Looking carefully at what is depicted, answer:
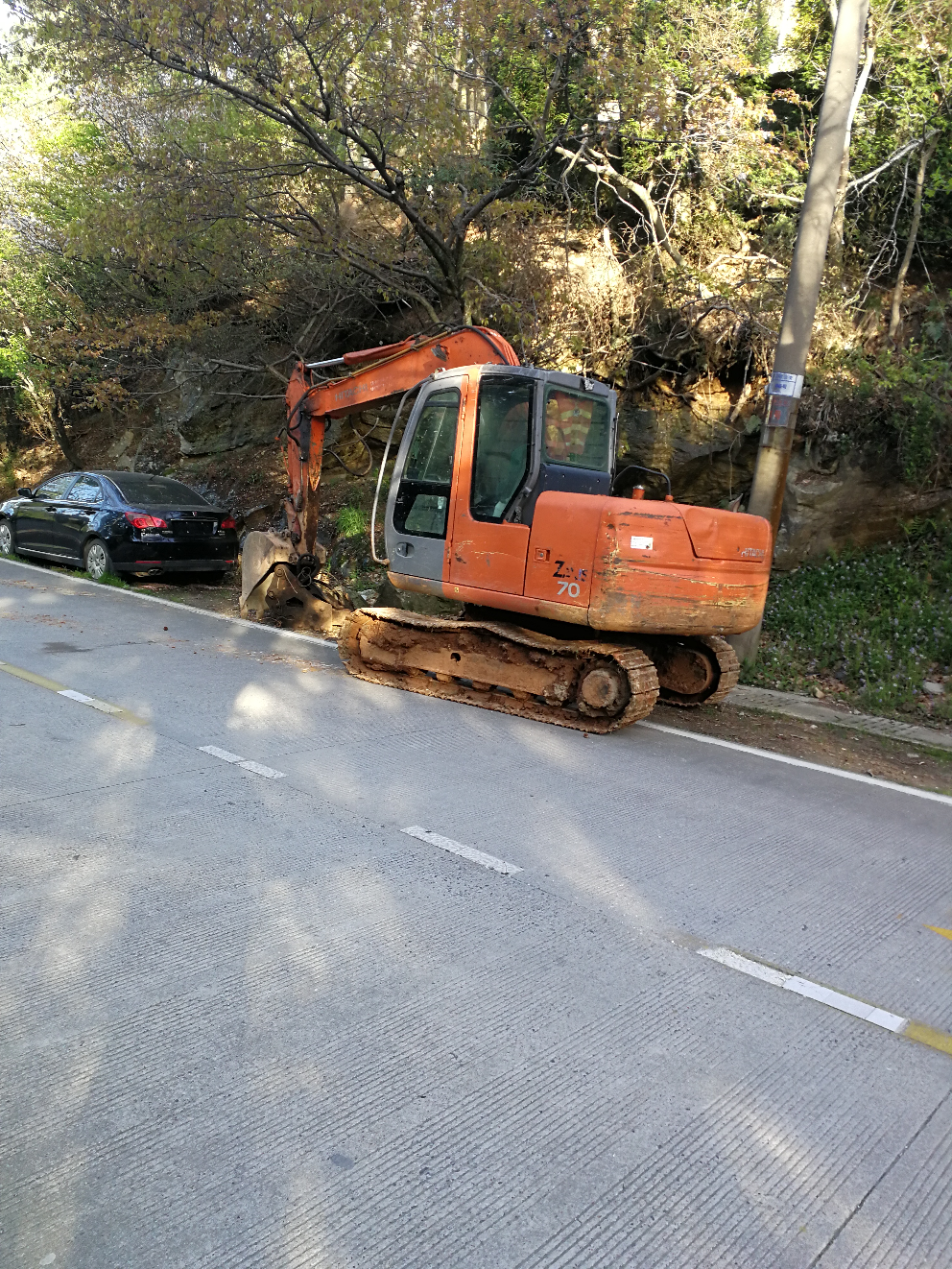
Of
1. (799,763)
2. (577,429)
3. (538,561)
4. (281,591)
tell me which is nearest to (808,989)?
(799,763)

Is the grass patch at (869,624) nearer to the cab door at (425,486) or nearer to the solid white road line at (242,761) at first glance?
the cab door at (425,486)

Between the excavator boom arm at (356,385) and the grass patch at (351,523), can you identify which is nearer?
the excavator boom arm at (356,385)

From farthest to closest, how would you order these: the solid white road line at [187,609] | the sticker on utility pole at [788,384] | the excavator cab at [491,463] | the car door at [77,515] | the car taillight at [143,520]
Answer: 1. the car door at [77,515]
2. the car taillight at [143,520]
3. the solid white road line at [187,609]
4. the sticker on utility pole at [788,384]
5. the excavator cab at [491,463]

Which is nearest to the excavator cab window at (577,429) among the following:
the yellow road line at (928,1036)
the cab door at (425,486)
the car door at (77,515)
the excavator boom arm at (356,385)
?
the excavator boom arm at (356,385)

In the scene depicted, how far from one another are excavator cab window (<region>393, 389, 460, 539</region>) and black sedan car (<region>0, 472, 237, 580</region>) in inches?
227

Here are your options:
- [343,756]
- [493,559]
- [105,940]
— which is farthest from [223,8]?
[105,940]

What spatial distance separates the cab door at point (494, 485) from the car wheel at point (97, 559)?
7.05m

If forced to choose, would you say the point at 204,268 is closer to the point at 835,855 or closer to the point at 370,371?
the point at 370,371

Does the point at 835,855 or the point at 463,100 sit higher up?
the point at 463,100

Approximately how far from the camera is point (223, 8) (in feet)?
35.3

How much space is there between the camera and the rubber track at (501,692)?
24.5 ft

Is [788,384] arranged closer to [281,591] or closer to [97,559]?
[281,591]

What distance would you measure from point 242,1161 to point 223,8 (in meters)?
11.7

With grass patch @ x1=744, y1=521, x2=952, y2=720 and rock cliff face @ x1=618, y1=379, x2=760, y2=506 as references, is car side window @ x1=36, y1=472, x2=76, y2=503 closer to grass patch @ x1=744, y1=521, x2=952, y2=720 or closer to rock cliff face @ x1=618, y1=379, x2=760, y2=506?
rock cliff face @ x1=618, y1=379, x2=760, y2=506
